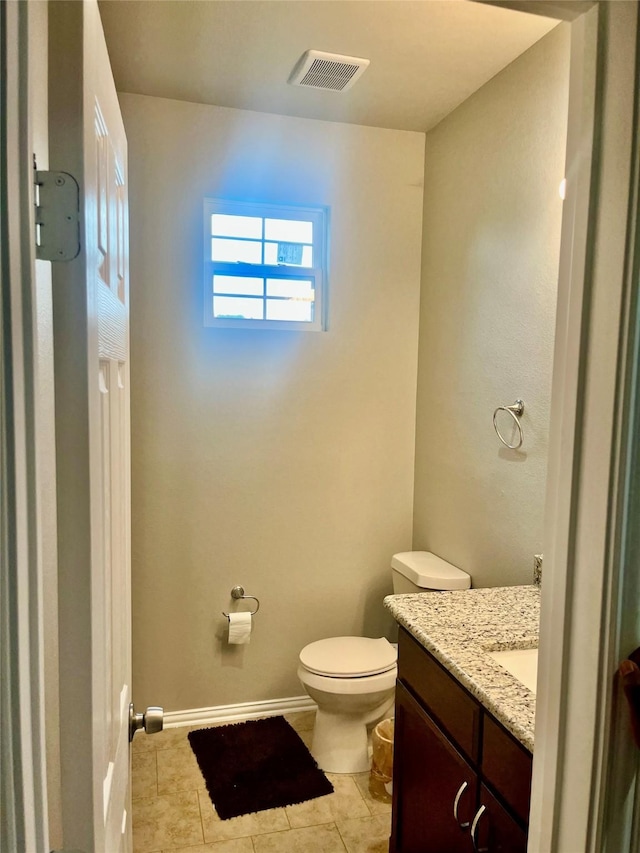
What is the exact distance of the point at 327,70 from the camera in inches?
86.9

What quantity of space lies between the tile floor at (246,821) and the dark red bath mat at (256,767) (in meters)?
0.04

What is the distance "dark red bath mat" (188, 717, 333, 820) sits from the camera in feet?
7.39

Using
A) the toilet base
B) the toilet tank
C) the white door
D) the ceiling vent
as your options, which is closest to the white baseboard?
the toilet base

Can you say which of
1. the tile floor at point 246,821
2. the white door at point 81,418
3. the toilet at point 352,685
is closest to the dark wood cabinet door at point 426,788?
the tile floor at point 246,821

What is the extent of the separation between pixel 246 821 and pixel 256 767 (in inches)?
11.2

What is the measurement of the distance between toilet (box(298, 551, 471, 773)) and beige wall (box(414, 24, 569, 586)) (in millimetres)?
189

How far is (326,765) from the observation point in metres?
2.43

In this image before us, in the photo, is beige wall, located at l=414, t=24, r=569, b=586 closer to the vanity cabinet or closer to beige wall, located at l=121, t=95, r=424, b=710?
beige wall, located at l=121, t=95, r=424, b=710

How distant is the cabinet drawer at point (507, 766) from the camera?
3.77ft

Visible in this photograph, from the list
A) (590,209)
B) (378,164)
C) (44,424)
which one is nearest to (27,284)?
(44,424)

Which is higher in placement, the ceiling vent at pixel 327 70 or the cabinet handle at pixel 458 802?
the ceiling vent at pixel 327 70

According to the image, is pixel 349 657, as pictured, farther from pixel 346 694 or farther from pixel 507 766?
pixel 507 766

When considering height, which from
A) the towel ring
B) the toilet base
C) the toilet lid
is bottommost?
the toilet base

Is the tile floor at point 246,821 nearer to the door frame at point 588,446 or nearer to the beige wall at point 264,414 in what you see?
the beige wall at point 264,414
